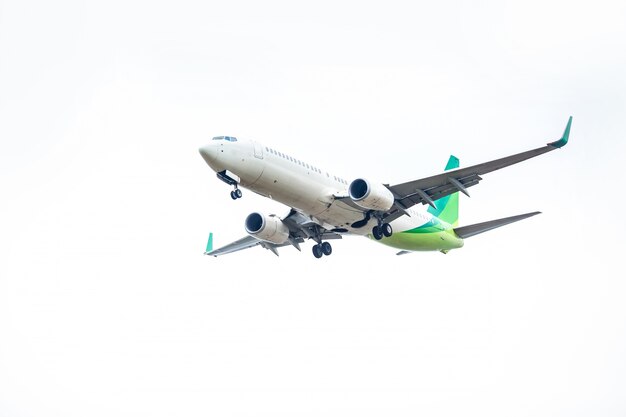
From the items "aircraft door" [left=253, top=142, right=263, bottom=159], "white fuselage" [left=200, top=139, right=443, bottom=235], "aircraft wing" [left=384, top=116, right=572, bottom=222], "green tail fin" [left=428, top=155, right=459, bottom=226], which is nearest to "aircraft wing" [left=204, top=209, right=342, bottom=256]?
"white fuselage" [left=200, top=139, right=443, bottom=235]

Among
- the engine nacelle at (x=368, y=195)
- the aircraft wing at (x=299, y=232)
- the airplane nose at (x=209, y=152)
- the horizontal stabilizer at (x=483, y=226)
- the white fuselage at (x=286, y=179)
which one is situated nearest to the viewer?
the airplane nose at (x=209, y=152)

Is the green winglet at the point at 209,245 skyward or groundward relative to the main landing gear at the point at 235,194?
skyward

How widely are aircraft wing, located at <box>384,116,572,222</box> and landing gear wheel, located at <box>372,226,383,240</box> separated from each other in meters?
0.63

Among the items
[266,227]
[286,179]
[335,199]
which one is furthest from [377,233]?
[286,179]

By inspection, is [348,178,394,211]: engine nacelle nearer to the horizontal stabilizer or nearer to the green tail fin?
the horizontal stabilizer

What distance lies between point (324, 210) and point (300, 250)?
583 cm

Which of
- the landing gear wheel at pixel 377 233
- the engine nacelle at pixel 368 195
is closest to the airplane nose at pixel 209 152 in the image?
the engine nacelle at pixel 368 195

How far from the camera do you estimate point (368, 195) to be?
39.1 m

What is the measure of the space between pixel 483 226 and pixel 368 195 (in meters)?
9.29

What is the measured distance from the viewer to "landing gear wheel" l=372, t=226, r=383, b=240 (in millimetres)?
42406

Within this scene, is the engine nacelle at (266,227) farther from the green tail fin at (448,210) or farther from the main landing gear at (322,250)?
the green tail fin at (448,210)

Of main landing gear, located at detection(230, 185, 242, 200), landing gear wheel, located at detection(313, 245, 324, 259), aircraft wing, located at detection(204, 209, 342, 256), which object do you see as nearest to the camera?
main landing gear, located at detection(230, 185, 242, 200)

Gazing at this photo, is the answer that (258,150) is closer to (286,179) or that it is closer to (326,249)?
(286,179)

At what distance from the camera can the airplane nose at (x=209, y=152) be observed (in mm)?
37156
